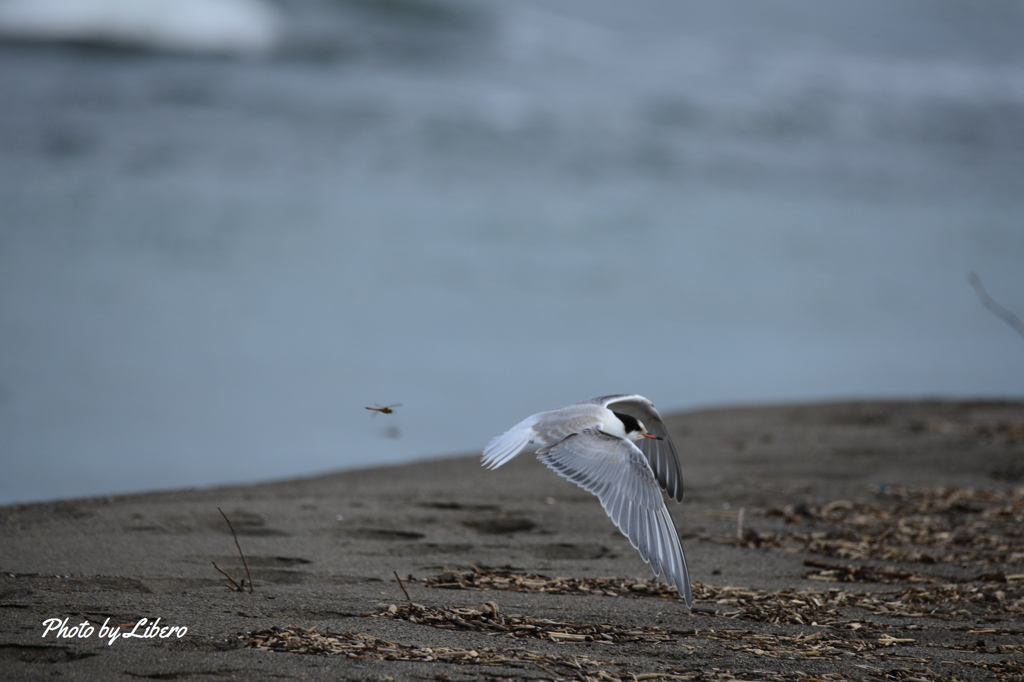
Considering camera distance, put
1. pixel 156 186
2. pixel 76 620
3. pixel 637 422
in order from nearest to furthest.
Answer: pixel 76 620
pixel 637 422
pixel 156 186

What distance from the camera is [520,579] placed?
3.10 meters

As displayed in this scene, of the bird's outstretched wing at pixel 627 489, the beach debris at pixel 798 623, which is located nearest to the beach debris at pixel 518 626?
the beach debris at pixel 798 623

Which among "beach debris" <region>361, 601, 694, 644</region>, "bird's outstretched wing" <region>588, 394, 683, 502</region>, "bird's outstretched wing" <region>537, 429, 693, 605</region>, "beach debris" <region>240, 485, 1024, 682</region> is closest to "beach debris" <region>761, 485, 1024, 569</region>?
"beach debris" <region>240, 485, 1024, 682</region>

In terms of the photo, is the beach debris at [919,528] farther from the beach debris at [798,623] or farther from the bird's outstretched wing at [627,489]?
the bird's outstretched wing at [627,489]

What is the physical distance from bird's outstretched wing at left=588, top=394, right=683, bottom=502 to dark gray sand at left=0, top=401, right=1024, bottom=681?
0.22 metres

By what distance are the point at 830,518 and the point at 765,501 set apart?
0.36 m

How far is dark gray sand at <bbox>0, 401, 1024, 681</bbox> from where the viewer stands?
234 centimetres

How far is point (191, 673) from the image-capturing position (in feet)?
7.09

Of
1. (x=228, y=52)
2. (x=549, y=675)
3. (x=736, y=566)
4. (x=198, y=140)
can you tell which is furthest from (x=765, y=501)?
(x=228, y=52)

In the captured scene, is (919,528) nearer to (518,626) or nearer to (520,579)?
(520,579)

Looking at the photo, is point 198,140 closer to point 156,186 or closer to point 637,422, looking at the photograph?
point 156,186

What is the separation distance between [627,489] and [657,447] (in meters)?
0.82

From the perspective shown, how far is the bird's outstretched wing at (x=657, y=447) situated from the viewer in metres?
3.89

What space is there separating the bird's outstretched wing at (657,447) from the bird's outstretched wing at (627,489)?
17.0 inches
